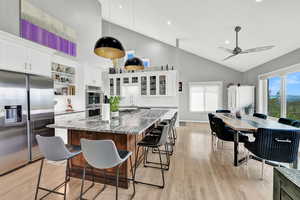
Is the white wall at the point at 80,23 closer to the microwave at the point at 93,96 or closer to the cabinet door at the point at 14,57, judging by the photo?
the microwave at the point at 93,96

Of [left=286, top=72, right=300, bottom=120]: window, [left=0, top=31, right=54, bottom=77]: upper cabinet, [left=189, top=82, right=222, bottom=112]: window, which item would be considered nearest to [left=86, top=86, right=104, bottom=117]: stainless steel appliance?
[left=0, top=31, right=54, bottom=77]: upper cabinet

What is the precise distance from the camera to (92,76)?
4.50 meters

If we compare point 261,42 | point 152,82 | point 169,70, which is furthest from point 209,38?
point 152,82

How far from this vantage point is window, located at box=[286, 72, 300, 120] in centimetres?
354

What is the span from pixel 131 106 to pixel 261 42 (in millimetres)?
5039

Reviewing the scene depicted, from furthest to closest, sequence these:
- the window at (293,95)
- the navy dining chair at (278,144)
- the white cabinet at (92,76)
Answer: the white cabinet at (92,76)
the window at (293,95)
the navy dining chair at (278,144)

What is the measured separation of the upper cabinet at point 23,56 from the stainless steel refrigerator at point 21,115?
114 mm

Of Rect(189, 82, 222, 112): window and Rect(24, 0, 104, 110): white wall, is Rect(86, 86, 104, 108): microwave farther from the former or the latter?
Rect(189, 82, 222, 112): window

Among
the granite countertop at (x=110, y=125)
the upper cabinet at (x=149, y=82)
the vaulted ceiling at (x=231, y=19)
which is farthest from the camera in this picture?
the upper cabinet at (x=149, y=82)

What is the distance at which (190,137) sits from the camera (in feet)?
14.9

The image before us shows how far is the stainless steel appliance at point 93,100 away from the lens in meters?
4.37

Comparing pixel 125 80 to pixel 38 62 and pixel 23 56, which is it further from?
pixel 23 56

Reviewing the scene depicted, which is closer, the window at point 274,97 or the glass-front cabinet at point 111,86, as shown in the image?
the window at point 274,97

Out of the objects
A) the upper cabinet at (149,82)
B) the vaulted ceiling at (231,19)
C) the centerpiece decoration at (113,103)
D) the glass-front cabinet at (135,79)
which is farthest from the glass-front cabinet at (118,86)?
the centerpiece decoration at (113,103)
